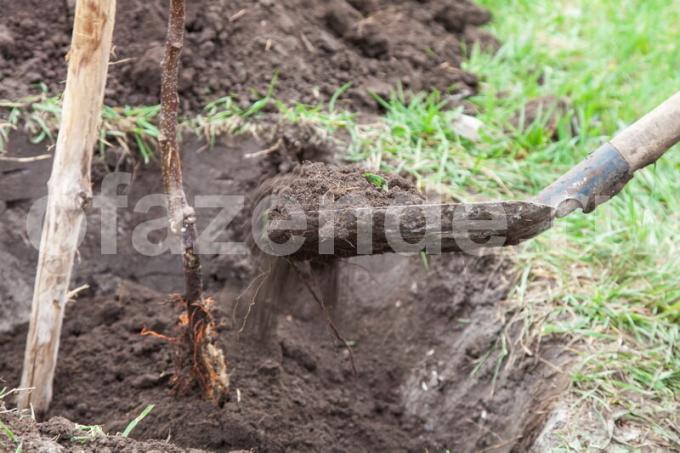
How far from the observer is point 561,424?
7.88 ft

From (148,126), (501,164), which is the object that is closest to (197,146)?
(148,126)

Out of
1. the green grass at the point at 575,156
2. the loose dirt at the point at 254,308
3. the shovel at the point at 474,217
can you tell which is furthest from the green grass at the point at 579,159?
the shovel at the point at 474,217

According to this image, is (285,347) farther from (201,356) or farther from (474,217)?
(474,217)

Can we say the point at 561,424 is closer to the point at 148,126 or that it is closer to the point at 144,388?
the point at 144,388

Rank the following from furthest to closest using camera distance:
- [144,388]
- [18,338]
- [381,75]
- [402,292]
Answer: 1. [381,75]
2. [402,292]
3. [18,338]
4. [144,388]

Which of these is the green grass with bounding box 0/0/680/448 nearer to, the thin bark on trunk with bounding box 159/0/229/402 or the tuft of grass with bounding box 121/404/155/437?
the thin bark on trunk with bounding box 159/0/229/402

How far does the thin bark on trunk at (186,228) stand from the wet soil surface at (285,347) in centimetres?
12

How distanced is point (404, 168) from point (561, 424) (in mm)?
1253

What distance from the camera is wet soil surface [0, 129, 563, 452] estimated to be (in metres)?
2.55

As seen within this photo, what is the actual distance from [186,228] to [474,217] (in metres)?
0.84

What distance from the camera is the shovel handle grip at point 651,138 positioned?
7.61 feet

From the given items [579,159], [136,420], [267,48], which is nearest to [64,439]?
[136,420]

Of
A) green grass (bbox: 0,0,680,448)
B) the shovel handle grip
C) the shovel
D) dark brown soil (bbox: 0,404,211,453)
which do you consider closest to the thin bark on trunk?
the shovel

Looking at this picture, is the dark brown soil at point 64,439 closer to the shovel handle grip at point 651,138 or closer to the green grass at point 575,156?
the green grass at point 575,156
